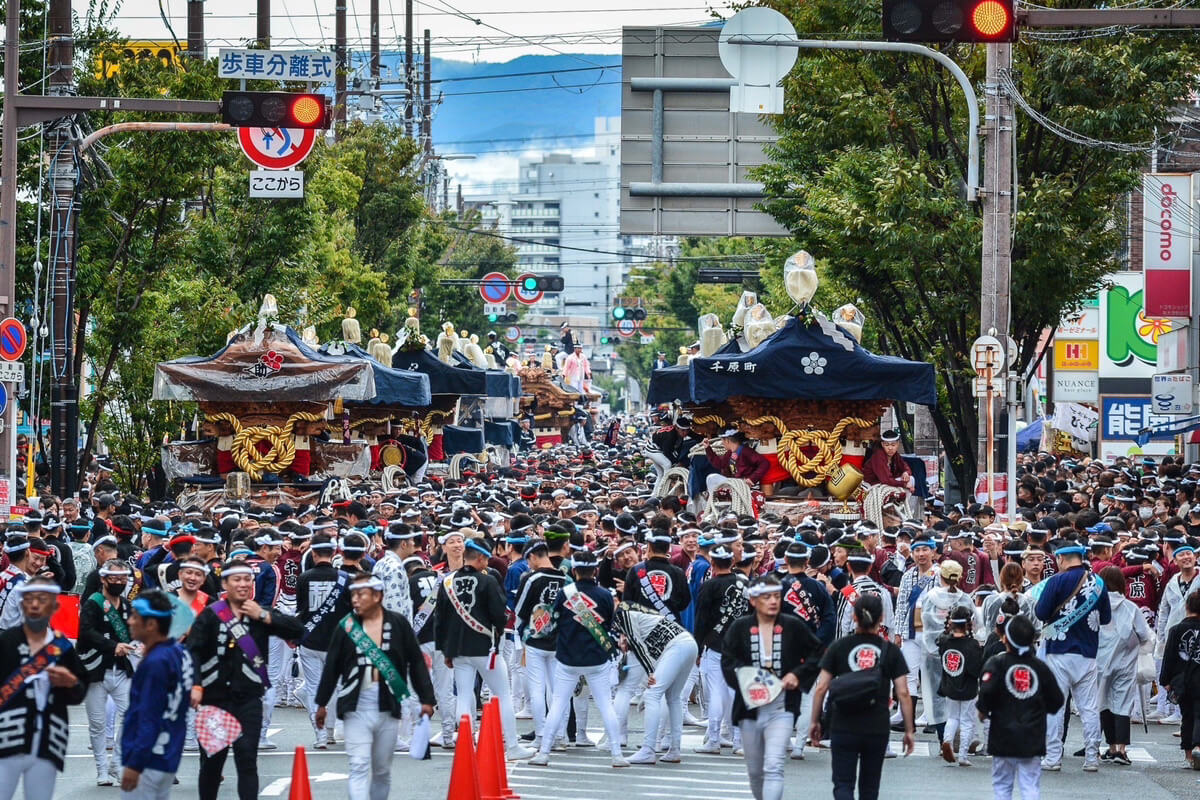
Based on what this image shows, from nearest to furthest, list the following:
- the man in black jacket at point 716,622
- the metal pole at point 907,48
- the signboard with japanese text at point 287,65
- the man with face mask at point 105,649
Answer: the man with face mask at point 105,649 → the man in black jacket at point 716,622 → the metal pole at point 907,48 → the signboard with japanese text at point 287,65

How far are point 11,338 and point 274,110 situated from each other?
462 cm

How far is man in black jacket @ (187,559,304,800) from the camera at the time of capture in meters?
10.6

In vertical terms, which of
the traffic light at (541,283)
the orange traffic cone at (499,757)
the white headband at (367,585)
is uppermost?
the traffic light at (541,283)

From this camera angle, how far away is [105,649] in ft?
40.0

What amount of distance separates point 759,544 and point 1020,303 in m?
10.8

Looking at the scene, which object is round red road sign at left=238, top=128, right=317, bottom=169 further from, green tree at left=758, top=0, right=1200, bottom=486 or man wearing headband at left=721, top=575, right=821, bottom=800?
man wearing headband at left=721, top=575, right=821, bottom=800

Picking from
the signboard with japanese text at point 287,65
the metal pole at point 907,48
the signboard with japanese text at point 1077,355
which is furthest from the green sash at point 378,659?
the signboard with japanese text at point 1077,355

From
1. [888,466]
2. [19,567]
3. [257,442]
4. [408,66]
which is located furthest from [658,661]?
[408,66]

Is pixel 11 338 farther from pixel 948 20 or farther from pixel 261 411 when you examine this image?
pixel 948 20

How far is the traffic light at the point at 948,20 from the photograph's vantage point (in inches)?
486

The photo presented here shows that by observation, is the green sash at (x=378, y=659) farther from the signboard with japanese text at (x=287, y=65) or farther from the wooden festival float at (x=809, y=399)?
the signboard with japanese text at (x=287, y=65)

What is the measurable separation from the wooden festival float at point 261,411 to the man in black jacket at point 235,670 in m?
16.1

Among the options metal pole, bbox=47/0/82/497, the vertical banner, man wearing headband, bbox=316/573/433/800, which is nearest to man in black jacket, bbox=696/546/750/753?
man wearing headband, bbox=316/573/433/800

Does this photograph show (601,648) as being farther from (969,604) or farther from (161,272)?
(161,272)
